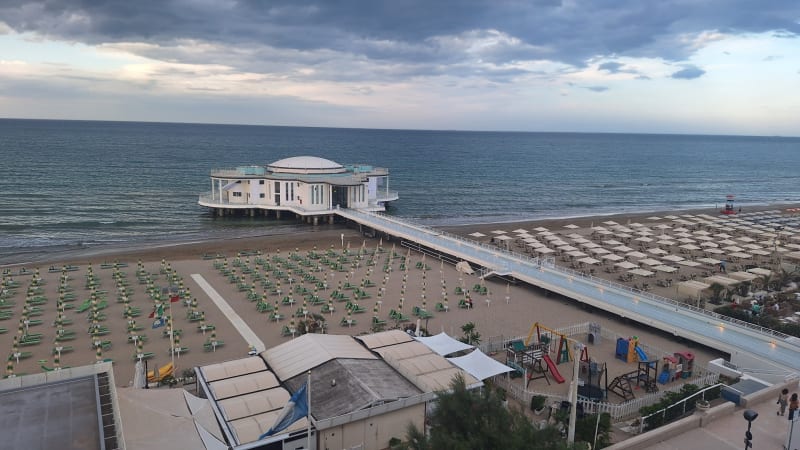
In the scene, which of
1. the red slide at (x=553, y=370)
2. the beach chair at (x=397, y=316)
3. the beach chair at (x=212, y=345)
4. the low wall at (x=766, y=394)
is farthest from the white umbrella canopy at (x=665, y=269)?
the beach chair at (x=212, y=345)

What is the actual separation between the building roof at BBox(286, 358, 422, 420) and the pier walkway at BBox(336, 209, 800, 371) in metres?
12.9

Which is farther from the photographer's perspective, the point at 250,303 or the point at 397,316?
the point at 250,303

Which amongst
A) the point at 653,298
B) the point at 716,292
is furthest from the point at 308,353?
the point at 716,292

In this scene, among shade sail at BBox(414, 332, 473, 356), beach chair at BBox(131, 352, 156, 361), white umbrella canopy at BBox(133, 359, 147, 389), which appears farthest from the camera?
beach chair at BBox(131, 352, 156, 361)

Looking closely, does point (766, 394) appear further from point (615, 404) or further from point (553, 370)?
point (553, 370)

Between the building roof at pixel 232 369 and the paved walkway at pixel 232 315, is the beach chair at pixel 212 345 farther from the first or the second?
the building roof at pixel 232 369

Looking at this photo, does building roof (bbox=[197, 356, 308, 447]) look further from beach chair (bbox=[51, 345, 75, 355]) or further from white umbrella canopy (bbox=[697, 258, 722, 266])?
white umbrella canopy (bbox=[697, 258, 722, 266])

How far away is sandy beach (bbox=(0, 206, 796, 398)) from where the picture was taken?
21578 millimetres

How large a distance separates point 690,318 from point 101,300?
27218 mm

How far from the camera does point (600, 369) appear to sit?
742 inches

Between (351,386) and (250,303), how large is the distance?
531 inches

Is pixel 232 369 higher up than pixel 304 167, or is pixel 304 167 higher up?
pixel 304 167

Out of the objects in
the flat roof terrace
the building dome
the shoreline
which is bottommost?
the shoreline

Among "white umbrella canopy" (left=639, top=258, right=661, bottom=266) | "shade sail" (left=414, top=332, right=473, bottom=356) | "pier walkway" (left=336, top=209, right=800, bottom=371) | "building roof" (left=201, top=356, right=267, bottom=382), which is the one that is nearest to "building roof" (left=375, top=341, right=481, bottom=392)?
"shade sail" (left=414, top=332, right=473, bottom=356)
